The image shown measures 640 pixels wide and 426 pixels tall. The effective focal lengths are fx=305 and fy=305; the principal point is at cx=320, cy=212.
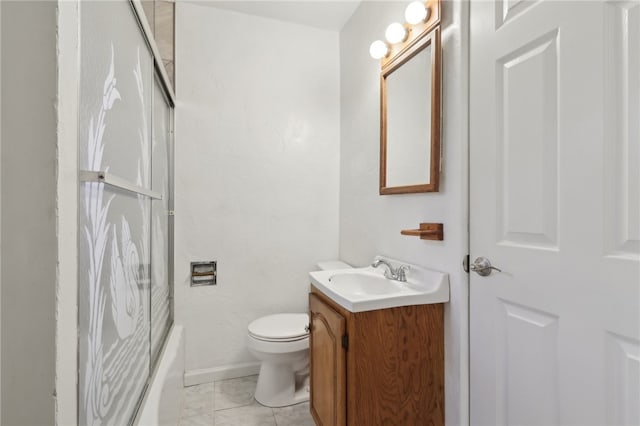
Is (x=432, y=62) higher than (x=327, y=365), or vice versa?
(x=432, y=62)

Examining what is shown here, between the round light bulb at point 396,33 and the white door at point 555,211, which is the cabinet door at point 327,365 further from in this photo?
the round light bulb at point 396,33

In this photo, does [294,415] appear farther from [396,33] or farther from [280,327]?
[396,33]

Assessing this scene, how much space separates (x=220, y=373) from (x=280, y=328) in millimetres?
626

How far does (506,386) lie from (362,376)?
482mm

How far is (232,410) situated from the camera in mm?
1755

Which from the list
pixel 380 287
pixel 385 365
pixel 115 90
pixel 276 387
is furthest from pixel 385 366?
pixel 115 90

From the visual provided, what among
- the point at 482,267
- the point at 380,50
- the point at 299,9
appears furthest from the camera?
the point at 299,9

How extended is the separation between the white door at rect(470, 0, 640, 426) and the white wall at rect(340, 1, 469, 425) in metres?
0.05

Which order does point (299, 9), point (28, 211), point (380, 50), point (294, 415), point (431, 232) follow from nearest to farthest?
point (28, 211), point (431, 232), point (380, 50), point (294, 415), point (299, 9)

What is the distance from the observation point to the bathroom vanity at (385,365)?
114 cm

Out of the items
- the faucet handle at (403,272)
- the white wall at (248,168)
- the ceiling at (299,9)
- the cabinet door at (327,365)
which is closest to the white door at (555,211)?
the faucet handle at (403,272)

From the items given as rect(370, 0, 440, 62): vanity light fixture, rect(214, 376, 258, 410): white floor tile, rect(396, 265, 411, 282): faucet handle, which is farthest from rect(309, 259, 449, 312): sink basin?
rect(370, 0, 440, 62): vanity light fixture

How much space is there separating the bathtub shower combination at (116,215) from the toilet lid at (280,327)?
539 mm

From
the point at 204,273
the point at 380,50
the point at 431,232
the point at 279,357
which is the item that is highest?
the point at 380,50
